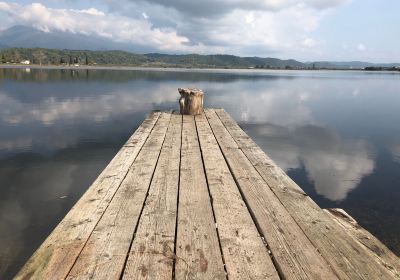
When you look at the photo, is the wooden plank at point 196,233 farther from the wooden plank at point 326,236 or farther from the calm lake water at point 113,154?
the calm lake water at point 113,154

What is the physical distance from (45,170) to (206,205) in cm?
743

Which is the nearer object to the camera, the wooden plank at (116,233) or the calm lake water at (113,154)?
the wooden plank at (116,233)

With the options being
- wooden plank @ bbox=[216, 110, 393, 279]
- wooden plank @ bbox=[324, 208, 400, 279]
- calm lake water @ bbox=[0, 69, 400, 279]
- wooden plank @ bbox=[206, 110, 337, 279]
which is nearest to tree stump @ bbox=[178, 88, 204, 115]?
calm lake water @ bbox=[0, 69, 400, 279]

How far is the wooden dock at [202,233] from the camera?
286 centimetres

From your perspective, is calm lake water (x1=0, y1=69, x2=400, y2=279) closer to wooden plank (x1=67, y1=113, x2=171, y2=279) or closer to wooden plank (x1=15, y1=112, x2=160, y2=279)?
wooden plank (x1=15, y1=112, x2=160, y2=279)

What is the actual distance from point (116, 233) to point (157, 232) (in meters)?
0.45

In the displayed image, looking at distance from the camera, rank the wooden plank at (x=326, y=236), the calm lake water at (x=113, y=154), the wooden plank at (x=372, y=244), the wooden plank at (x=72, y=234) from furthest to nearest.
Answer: the calm lake water at (x=113, y=154) < the wooden plank at (x=372, y=244) < the wooden plank at (x=326, y=236) < the wooden plank at (x=72, y=234)

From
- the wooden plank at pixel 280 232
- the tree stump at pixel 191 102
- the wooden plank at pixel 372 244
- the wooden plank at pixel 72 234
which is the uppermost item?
the tree stump at pixel 191 102

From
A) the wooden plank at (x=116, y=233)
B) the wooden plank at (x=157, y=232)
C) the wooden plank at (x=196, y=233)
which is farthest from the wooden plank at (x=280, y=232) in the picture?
the wooden plank at (x=116, y=233)

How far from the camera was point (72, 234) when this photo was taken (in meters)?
3.38

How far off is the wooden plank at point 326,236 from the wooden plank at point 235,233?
62 centimetres

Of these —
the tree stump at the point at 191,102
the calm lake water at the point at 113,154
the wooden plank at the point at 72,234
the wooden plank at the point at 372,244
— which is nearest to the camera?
the wooden plank at the point at 72,234

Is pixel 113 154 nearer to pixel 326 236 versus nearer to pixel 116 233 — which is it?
pixel 116 233

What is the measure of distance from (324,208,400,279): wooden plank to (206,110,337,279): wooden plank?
73 centimetres
